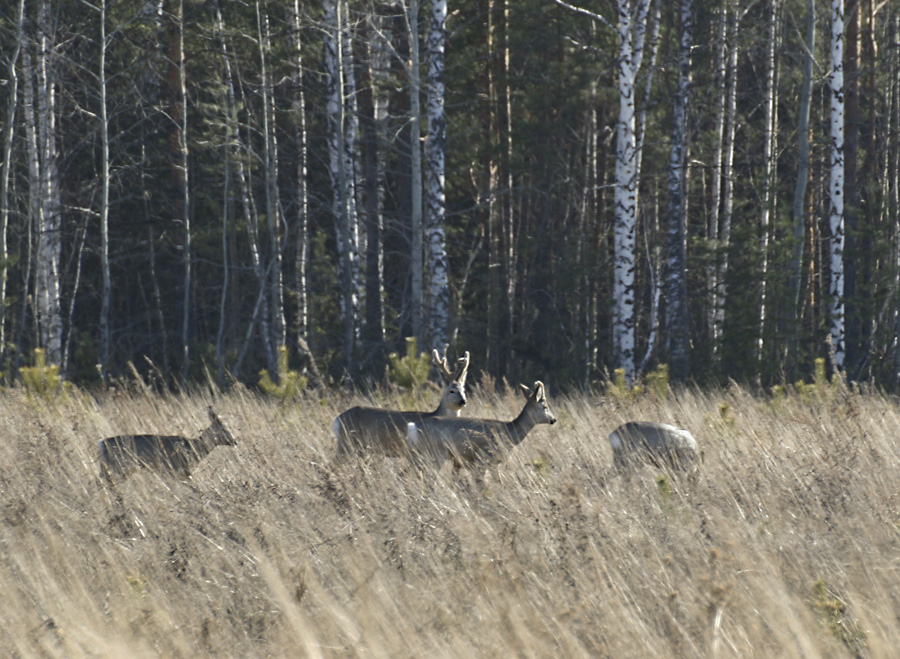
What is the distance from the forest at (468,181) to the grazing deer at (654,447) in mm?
7152

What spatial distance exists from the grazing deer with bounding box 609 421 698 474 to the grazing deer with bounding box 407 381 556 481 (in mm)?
712

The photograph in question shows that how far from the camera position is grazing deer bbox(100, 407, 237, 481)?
6.33 meters

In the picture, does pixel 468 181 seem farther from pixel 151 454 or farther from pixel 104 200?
pixel 151 454

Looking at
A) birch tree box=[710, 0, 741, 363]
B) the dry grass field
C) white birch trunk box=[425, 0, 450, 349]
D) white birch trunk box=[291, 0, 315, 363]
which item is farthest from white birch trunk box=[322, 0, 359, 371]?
the dry grass field

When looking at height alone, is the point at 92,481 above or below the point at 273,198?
below

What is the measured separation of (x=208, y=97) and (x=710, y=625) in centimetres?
2158

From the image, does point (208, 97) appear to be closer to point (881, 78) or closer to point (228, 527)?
point (881, 78)

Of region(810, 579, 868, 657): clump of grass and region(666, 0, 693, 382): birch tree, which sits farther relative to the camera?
region(666, 0, 693, 382): birch tree

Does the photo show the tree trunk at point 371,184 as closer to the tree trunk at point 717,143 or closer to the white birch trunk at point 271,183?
the white birch trunk at point 271,183

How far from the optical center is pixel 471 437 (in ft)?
22.6

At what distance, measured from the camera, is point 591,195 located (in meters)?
23.2

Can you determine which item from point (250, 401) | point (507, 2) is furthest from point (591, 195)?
point (250, 401)

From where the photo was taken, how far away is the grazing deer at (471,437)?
21.9 feet

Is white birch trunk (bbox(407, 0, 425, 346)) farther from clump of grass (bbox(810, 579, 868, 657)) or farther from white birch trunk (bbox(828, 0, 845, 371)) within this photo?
clump of grass (bbox(810, 579, 868, 657))
